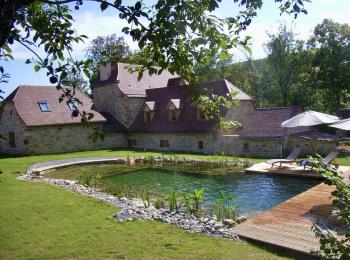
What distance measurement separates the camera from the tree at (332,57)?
125ft

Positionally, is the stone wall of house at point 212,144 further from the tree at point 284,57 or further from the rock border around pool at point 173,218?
the tree at point 284,57

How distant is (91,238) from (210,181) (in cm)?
936

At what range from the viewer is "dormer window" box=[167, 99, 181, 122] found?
94.9ft

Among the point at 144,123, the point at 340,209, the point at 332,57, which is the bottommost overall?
the point at 340,209

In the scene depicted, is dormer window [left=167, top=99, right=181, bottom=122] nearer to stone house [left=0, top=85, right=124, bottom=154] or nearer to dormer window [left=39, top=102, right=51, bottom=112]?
stone house [left=0, top=85, right=124, bottom=154]

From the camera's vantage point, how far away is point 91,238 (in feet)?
25.6

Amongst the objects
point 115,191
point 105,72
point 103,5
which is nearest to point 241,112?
point 105,72

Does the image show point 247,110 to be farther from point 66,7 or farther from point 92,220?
point 66,7

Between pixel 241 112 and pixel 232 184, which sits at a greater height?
pixel 241 112

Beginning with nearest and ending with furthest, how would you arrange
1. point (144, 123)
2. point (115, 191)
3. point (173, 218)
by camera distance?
point (173, 218), point (115, 191), point (144, 123)

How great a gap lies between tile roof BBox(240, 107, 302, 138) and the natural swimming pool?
520 cm

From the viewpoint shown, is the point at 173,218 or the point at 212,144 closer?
the point at 173,218

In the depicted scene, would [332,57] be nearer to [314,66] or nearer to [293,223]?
[314,66]

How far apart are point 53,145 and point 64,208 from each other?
19.8 m
